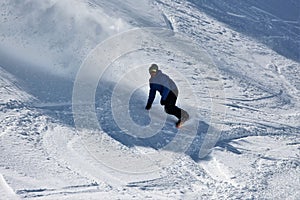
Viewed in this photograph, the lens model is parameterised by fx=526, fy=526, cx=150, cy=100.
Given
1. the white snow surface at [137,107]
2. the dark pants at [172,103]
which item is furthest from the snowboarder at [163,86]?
the white snow surface at [137,107]

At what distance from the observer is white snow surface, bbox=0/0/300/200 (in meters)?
6.90

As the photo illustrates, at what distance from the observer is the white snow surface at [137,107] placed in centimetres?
690

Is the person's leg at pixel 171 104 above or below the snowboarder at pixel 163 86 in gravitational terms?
below

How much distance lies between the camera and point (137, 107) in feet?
30.1

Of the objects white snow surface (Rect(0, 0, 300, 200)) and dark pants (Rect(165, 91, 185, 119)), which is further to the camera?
dark pants (Rect(165, 91, 185, 119))

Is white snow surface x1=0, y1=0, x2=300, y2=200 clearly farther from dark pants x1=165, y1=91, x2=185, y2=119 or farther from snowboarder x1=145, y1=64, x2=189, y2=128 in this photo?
snowboarder x1=145, y1=64, x2=189, y2=128

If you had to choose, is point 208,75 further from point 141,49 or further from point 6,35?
point 6,35

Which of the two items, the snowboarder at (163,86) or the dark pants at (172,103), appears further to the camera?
the dark pants at (172,103)

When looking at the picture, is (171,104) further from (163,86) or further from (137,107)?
(137,107)

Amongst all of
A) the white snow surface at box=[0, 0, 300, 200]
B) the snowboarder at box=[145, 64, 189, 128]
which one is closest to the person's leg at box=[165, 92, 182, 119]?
the snowboarder at box=[145, 64, 189, 128]

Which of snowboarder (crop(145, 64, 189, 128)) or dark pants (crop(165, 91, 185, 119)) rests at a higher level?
snowboarder (crop(145, 64, 189, 128))

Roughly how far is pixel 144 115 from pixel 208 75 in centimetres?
305

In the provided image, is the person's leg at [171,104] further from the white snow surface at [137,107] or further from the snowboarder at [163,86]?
the white snow surface at [137,107]

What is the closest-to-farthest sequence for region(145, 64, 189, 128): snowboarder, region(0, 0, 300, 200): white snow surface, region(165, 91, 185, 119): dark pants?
region(0, 0, 300, 200): white snow surface < region(145, 64, 189, 128): snowboarder < region(165, 91, 185, 119): dark pants
